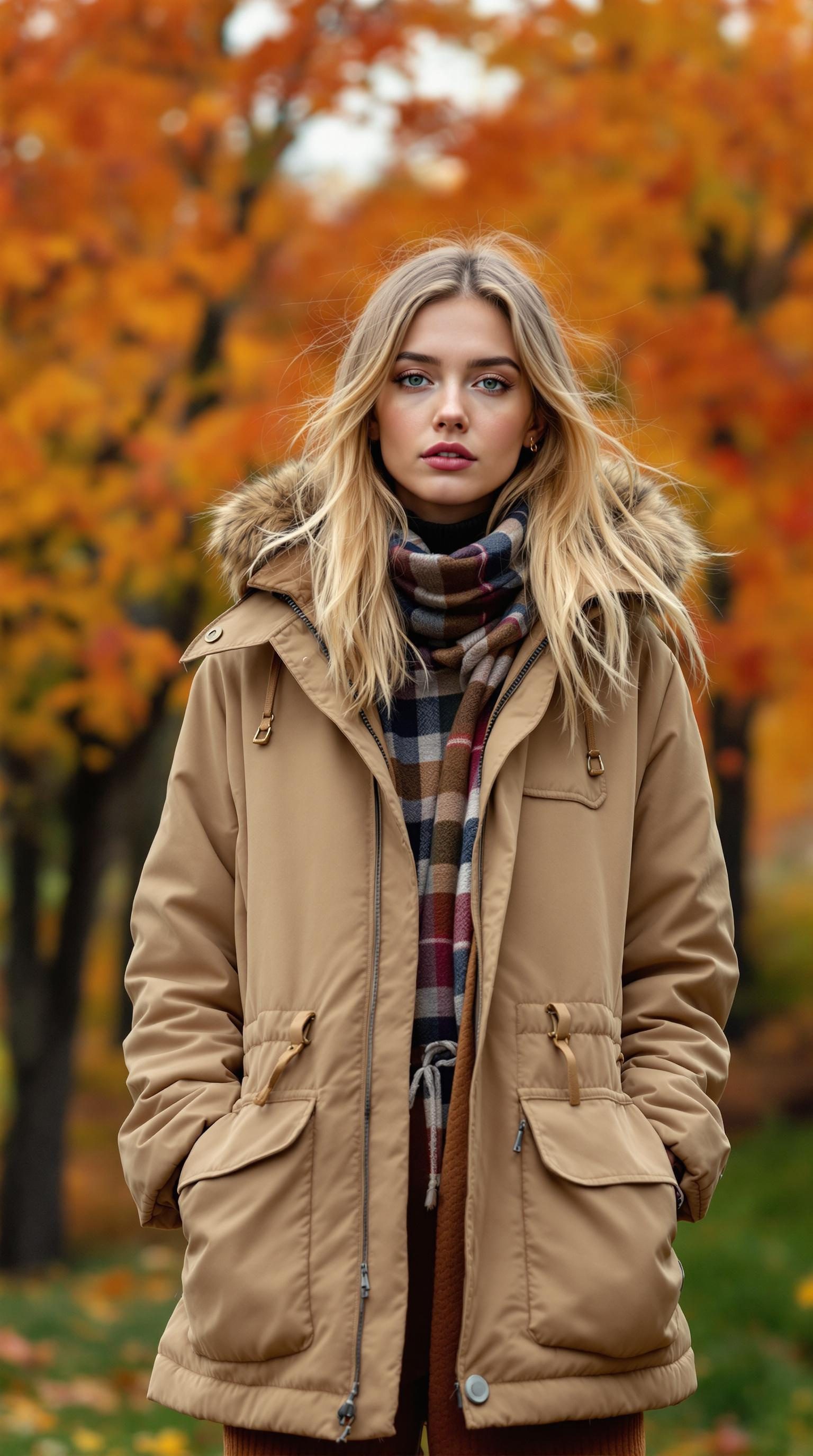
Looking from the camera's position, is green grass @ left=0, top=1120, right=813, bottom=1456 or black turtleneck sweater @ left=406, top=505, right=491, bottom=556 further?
green grass @ left=0, top=1120, right=813, bottom=1456

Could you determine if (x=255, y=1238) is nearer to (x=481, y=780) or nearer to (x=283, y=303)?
(x=481, y=780)

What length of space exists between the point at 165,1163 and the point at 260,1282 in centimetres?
→ 25

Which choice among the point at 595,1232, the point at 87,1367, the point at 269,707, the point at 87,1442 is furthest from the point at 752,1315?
the point at 269,707

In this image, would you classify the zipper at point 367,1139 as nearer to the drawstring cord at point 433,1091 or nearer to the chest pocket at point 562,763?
the drawstring cord at point 433,1091

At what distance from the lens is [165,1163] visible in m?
2.32

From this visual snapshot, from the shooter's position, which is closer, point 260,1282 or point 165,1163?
point 260,1282

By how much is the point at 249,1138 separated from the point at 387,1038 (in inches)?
10.0

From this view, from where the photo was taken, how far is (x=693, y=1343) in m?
6.14

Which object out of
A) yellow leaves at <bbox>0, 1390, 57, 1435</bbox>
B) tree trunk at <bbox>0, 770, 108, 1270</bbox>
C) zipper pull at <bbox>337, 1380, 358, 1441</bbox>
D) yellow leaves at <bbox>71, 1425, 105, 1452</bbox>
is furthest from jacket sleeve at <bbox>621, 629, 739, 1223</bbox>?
tree trunk at <bbox>0, 770, 108, 1270</bbox>

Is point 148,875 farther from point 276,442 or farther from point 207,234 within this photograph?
point 207,234

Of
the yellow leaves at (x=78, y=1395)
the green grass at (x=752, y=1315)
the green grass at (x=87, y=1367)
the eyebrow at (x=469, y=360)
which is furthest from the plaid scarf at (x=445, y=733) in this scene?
the yellow leaves at (x=78, y=1395)

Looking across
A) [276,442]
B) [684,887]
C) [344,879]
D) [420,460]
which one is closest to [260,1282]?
[344,879]

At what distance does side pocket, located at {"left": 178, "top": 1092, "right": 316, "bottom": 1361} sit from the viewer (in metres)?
2.17

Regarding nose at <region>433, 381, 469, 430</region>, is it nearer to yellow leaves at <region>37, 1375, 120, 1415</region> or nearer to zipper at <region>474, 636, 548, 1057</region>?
zipper at <region>474, 636, 548, 1057</region>
